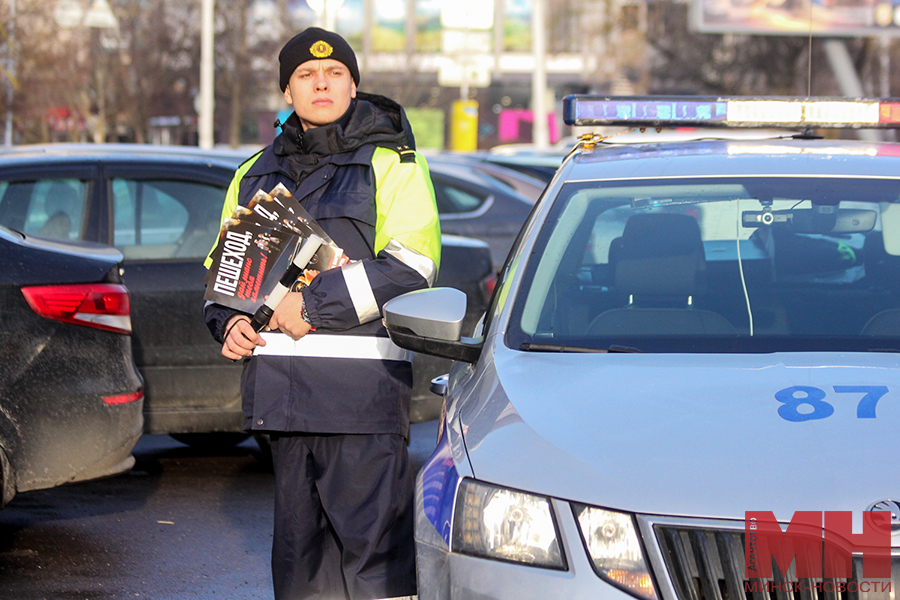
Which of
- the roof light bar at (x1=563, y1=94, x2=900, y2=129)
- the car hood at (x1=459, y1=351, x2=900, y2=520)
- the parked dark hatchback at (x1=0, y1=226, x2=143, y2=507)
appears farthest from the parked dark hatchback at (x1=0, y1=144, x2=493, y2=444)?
the car hood at (x1=459, y1=351, x2=900, y2=520)

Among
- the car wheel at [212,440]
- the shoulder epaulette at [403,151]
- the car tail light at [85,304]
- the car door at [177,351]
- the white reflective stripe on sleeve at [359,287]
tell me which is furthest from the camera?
the car wheel at [212,440]

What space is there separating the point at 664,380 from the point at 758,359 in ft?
0.90

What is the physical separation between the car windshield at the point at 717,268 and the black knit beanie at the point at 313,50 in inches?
30.0

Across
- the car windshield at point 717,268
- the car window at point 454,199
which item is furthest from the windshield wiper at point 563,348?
the car window at point 454,199

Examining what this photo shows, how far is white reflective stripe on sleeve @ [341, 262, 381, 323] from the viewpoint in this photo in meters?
3.14

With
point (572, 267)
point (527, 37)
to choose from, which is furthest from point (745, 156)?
point (527, 37)

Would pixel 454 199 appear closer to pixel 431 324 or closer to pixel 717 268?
pixel 717 268

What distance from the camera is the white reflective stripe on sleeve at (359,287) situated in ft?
10.3

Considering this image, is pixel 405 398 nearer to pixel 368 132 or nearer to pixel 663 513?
pixel 368 132

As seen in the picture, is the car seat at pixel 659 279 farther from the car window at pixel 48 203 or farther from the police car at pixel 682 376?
the car window at pixel 48 203

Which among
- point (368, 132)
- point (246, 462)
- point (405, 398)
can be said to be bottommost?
point (246, 462)

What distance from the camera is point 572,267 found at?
3201 millimetres

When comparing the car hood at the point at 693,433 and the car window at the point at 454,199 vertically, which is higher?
the car window at the point at 454,199

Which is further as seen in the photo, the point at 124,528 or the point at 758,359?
the point at 124,528
